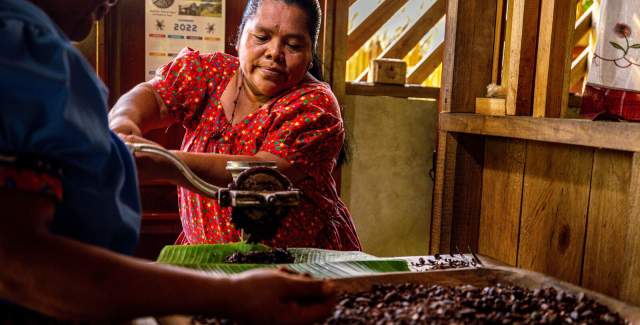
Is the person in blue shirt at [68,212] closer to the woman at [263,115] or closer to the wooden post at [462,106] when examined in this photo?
the woman at [263,115]

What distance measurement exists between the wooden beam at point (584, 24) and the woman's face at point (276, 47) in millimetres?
3224

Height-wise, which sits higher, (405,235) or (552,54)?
(552,54)

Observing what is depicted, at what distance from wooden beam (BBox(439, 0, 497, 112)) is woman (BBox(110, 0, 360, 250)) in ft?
1.88

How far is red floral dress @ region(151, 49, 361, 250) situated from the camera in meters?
2.01

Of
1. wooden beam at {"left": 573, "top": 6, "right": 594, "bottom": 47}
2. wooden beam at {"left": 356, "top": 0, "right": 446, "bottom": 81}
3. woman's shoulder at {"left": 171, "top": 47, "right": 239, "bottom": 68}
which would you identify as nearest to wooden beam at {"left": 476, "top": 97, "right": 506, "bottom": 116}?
woman's shoulder at {"left": 171, "top": 47, "right": 239, "bottom": 68}

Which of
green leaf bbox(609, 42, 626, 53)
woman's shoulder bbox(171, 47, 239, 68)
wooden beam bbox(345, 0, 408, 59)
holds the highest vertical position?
wooden beam bbox(345, 0, 408, 59)

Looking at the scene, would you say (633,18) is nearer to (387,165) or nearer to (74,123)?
(74,123)

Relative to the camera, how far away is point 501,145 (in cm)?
235

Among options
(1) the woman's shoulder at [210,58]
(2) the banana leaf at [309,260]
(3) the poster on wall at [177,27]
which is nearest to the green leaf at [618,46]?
(2) the banana leaf at [309,260]

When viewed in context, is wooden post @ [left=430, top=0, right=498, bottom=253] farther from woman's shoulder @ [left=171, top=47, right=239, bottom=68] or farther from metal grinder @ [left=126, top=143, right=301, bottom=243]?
metal grinder @ [left=126, top=143, right=301, bottom=243]

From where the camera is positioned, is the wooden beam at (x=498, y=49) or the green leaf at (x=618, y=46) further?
the wooden beam at (x=498, y=49)

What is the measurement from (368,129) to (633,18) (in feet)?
7.66

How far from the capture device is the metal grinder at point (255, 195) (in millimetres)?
1516

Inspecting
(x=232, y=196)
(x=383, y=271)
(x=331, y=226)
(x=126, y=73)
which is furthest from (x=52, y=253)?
(x=126, y=73)
